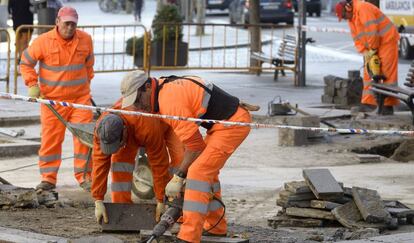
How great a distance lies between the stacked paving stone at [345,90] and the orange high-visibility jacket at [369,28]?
1179 millimetres

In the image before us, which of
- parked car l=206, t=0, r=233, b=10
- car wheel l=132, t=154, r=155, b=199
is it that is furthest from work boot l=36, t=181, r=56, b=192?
parked car l=206, t=0, r=233, b=10

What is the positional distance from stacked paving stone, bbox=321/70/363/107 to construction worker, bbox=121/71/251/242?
10.0 meters

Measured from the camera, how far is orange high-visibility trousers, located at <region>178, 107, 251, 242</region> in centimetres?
848

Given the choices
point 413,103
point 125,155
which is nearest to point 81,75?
point 125,155

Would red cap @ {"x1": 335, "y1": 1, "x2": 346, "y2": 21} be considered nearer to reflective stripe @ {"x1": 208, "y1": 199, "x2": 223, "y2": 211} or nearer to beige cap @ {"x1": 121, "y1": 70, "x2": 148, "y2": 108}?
reflective stripe @ {"x1": 208, "y1": 199, "x2": 223, "y2": 211}

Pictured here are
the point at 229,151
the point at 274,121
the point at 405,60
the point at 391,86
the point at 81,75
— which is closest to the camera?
the point at 229,151

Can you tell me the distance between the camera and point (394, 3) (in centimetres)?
3064

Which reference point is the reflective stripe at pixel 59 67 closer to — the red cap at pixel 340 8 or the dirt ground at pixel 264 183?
the dirt ground at pixel 264 183

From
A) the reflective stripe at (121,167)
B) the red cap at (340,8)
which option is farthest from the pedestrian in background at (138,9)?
the reflective stripe at (121,167)

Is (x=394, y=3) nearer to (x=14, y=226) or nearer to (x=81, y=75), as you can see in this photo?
A: (x=81, y=75)

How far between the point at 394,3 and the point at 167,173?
867 inches

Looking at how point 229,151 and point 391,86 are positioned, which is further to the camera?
point 391,86

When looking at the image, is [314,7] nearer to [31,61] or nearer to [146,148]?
[31,61]

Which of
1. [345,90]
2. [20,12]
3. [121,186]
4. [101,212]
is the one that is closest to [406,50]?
[20,12]
